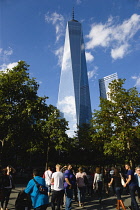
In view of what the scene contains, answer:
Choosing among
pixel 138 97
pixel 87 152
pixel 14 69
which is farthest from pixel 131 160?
pixel 87 152

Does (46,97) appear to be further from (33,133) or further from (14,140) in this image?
(14,140)

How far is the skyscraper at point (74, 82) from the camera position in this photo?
524ft

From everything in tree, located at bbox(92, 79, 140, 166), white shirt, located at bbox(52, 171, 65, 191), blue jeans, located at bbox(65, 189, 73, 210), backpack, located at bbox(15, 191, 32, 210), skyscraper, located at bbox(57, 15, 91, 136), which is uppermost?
skyscraper, located at bbox(57, 15, 91, 136)

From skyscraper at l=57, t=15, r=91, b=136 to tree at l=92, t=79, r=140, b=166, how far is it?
5372 inches

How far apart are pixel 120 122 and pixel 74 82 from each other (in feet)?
479

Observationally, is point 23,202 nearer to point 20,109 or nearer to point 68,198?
point 68,198

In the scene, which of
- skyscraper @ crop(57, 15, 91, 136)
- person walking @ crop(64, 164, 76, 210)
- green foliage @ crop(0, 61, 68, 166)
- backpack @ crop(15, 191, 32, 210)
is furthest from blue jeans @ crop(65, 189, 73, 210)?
skyscraper @ crop(57, 15, 91, 136)

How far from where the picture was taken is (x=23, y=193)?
4734 mm

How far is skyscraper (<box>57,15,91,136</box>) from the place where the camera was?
160 m

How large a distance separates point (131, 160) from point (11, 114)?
1281cm

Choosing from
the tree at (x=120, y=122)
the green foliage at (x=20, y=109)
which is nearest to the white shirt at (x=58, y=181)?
the tree at (x=120, y=122)

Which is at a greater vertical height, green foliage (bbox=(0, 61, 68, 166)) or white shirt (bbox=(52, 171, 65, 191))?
green foliage (bbox=(0, 61, 68, 166))

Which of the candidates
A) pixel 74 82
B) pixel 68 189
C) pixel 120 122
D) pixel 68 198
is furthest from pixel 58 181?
pixel 74 82

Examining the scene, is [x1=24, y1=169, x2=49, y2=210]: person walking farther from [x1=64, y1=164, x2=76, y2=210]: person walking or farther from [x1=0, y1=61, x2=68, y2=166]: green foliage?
[x1=0, y1=61, x2=68, y2=166]: green foliage
